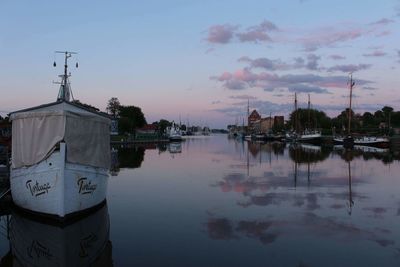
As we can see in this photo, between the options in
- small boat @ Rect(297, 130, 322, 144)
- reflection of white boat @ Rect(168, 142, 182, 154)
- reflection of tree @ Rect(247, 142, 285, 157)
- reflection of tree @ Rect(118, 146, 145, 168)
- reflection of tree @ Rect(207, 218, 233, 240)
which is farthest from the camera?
small boat @ Rect(297, 130, 322, 144)

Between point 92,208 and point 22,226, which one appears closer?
point 22,226

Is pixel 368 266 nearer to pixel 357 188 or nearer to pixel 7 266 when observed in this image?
pixel 7 266

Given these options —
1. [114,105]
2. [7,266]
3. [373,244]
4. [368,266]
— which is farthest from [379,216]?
[114,105]

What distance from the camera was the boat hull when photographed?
51.1 ft

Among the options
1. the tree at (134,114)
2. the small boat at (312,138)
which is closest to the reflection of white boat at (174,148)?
the small boat at (312,138)

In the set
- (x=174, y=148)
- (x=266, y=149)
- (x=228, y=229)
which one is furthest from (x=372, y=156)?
(x=228, y=229)

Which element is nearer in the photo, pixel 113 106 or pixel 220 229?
pixel 220 229

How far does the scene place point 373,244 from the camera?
13344 millimetres

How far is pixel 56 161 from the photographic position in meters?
16.0

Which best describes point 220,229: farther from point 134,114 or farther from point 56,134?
point 134,114

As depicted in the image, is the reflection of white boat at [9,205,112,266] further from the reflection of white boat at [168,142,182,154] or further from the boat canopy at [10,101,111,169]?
the reflection of white boat at [168,142,182,154]

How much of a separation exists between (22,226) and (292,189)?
14544mm

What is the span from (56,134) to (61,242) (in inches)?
170

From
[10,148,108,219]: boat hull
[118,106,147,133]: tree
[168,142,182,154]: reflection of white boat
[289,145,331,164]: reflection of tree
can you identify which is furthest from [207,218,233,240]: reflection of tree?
[118,106,147,133]: tree
